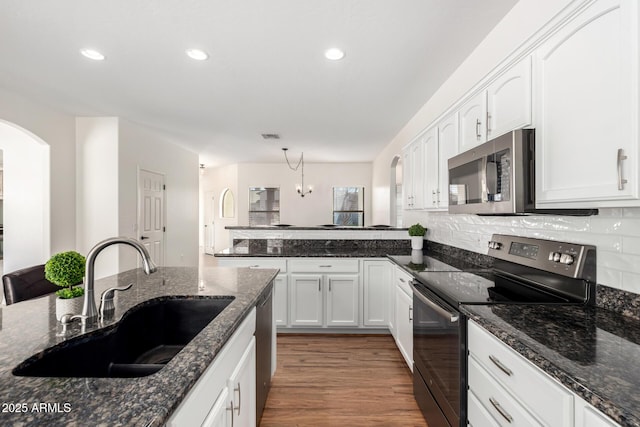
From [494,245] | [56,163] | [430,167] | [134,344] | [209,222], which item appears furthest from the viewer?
[209,222]

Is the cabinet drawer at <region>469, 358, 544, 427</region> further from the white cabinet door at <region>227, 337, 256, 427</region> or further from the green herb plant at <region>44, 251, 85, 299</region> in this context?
the green herb plant at <region>44, 251, 85, 299</region>

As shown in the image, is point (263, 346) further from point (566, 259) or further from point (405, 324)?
point (566, 259)

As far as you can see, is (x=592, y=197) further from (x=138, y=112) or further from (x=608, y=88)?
(x=138, y=112)

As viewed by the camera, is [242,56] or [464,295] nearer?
[464,295]

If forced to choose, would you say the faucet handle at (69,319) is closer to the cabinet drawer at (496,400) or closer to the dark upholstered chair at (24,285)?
the dark upholstered chair at (24,285)

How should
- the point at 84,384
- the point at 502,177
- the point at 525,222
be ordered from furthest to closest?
the point at 525,222 < the point at 502,177 < the point at 84,384

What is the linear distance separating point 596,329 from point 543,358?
0.39m

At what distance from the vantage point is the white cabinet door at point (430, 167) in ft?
8.21

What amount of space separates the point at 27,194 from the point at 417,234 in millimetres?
4649

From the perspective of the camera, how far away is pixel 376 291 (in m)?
3.24

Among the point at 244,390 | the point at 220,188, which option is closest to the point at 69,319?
the point at 244,390

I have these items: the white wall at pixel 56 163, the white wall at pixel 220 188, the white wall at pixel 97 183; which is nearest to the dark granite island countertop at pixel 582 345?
the white wall at pixel 97 183

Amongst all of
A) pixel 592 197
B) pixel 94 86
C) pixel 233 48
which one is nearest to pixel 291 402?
pixel 592 197

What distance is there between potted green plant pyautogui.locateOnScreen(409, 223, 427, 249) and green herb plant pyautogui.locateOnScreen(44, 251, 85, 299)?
287 centimetres
